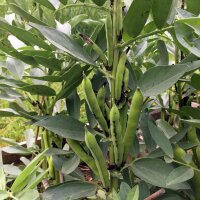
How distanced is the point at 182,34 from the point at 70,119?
0.70ft

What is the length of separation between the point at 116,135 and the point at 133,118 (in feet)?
0.11

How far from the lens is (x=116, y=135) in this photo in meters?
0.54

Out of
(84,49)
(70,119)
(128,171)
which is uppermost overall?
(84,49)

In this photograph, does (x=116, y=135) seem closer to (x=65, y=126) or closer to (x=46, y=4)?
(x=65, y=126)

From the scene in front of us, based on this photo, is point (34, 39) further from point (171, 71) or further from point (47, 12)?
point (171, 71)

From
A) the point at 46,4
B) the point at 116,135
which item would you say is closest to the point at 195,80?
the point at 116,135

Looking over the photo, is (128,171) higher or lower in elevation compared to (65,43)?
lower

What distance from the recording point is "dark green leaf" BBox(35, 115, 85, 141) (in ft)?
1.84

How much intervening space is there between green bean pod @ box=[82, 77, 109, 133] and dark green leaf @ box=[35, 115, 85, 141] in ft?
0.14

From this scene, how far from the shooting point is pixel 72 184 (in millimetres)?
587

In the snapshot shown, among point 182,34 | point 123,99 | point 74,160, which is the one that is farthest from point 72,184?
point 182,34

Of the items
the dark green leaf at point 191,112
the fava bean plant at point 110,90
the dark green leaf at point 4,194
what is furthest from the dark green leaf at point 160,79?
the dark green leaf at point 4,194

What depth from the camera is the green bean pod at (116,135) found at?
1.70 ft

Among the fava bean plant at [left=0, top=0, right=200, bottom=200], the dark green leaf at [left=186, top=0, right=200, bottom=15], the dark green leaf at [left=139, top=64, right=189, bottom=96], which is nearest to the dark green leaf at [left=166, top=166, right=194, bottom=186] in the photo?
the fava bean plant at [left=0, top=0, right=200, bottom=200]
